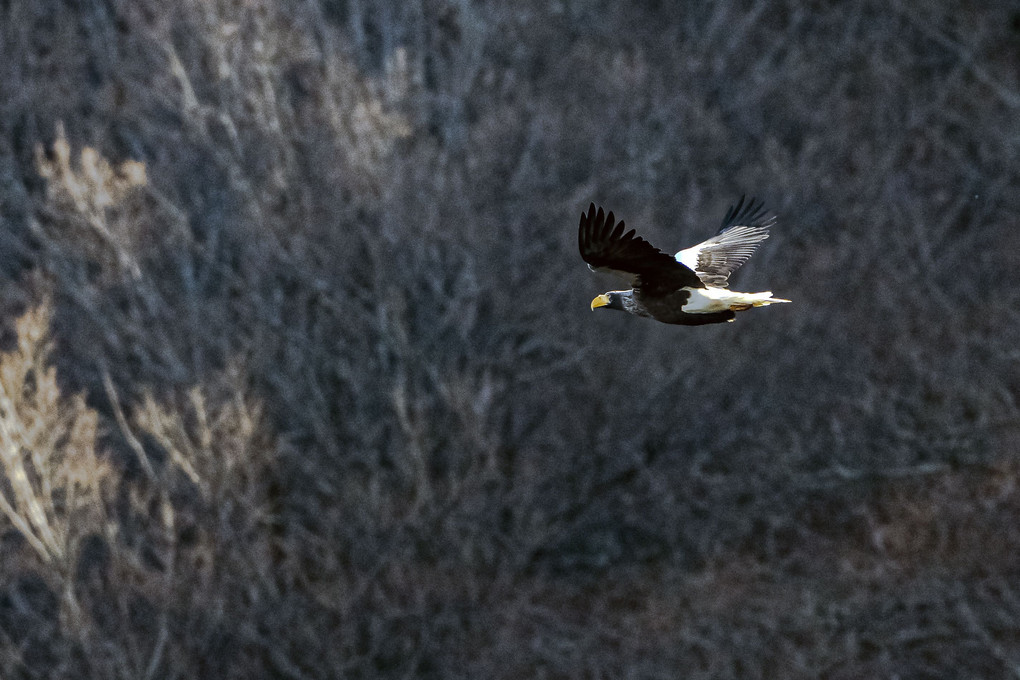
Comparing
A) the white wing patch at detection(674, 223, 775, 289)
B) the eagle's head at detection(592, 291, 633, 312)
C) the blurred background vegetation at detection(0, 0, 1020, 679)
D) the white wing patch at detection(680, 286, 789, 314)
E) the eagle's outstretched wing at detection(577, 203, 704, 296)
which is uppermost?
the blurred background vegetation at detection(0, 0, 1020, 679)

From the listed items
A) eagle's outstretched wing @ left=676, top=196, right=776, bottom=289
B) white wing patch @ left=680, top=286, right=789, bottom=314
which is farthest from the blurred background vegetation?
white wing patch @ left=680, top=286, right=789, bottom=314

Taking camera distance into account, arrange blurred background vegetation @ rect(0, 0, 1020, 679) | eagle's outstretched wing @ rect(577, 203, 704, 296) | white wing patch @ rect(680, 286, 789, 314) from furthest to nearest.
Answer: blurred background vegetation @ rect(0, 0, 1020, 679)
white wing patch @ rect(680, 286, 789, 314)
eagle's outstretched wing @ rect(577, 203, 704, 296)

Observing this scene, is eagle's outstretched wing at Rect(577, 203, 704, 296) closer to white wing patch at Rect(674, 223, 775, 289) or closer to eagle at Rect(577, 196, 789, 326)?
eagle at Rect(577, 196, 789, 326)

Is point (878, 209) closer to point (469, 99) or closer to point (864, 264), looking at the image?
point (864, 264)

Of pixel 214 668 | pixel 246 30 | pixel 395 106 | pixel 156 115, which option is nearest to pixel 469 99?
pixel 395 106

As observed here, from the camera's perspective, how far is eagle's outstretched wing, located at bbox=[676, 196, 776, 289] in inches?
289

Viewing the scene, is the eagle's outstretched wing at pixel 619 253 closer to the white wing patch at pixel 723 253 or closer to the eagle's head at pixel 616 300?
the eagle's head at pixel 616 300

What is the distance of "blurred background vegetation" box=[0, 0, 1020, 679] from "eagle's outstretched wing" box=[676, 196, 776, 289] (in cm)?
688

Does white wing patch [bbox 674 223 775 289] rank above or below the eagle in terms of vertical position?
above

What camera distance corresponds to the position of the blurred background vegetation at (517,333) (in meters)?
13.8

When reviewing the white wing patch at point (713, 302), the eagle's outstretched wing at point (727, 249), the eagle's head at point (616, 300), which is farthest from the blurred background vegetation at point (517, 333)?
the white wing patch at point (713, 302)

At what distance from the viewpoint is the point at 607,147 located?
1480 cm

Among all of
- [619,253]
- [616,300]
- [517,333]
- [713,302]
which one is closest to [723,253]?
[616,300]

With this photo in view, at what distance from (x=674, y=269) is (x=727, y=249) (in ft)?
3.41
